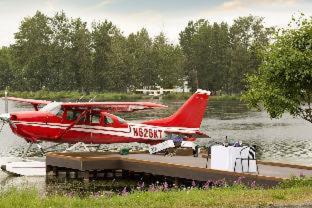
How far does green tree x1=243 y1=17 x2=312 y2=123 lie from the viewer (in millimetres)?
16281

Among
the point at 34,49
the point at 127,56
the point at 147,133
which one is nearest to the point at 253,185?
the point at 147,133

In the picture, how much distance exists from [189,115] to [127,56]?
94.3 meters

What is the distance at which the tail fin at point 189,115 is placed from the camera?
29.0 metres

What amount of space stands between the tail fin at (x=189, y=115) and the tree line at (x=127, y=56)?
294 ft

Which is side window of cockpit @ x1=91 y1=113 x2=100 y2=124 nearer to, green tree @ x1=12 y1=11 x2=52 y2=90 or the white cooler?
the white cooler

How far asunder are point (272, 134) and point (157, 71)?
7834 cm

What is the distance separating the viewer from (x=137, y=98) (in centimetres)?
11412

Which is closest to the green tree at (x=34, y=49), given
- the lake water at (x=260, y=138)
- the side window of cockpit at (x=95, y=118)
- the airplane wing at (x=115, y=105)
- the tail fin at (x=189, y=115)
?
the lake water at (x=260, y=138)

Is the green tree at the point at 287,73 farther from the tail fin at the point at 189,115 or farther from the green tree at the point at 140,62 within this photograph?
the green tree at the point at 140,62

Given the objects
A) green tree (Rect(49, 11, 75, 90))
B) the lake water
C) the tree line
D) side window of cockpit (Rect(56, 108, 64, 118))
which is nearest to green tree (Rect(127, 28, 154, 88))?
the tree line

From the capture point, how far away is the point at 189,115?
2939cm

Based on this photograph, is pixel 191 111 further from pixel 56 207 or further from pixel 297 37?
pixel 56 207

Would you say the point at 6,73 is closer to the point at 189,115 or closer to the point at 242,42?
the point at 242,42

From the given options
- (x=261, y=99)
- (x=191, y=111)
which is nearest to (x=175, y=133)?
(x=191, y=111)
